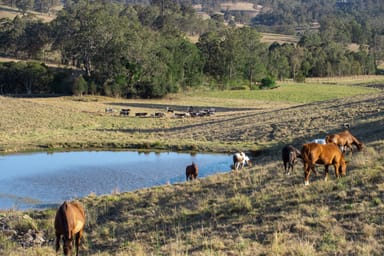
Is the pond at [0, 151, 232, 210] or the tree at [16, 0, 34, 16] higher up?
the tree at [16, 0, 34, 16]

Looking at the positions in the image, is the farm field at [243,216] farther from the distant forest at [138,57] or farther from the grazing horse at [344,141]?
the distant forest at [138,57]

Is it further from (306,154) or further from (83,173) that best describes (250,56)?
(306,154)

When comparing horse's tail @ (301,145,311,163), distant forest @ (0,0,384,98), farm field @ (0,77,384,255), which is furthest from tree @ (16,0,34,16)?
horse's tail @ (301,145,311,163)

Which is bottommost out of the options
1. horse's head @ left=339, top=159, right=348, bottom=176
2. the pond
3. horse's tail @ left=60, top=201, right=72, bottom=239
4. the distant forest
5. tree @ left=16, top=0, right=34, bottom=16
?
the pond

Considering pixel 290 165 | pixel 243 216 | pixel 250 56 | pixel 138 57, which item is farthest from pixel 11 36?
pixel 243 216

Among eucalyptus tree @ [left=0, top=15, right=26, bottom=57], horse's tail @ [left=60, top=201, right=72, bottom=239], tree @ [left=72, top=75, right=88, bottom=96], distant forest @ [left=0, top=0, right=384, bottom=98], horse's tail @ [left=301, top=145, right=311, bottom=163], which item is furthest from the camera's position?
eucalyptus tree @ [left=0, top=15, right=26, bottom=57]

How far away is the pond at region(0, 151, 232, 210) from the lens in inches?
963

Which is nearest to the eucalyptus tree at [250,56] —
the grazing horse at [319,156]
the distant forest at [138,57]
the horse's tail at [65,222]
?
the distant forest at [138,57]

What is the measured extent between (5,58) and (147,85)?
30.0 metres

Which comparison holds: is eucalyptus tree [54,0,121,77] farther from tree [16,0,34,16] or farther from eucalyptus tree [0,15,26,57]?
tree [16,0,34,16]

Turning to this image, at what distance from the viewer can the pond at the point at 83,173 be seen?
963 inches

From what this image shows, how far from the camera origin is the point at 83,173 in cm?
2948

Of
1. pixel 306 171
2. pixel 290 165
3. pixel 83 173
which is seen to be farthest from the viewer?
pixel 83 173

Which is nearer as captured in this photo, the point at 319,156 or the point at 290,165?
the point at 319,156
